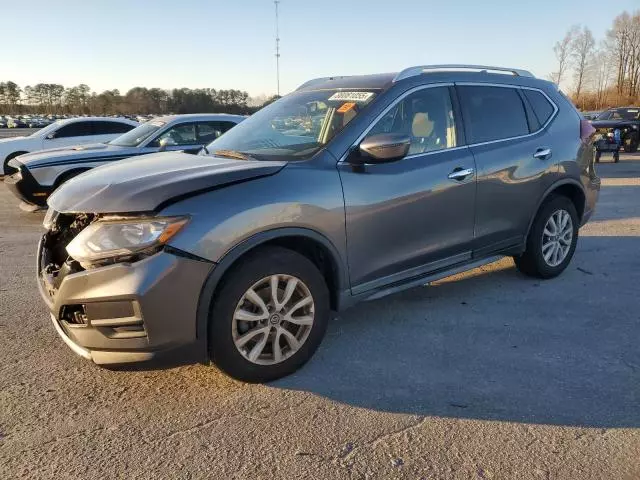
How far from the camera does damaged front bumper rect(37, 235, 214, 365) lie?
2629 millimetres

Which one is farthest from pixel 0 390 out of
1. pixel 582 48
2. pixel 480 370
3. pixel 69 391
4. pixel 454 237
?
pixel 582 48

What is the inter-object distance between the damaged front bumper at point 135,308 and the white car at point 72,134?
998cm

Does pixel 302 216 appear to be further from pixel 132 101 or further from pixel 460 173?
pixel 132 101

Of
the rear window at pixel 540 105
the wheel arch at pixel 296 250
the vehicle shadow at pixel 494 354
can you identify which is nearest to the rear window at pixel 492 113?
the rear window at pixel 540 105

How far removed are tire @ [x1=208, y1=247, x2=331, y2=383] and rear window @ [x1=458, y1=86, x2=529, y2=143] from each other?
6.19 feet

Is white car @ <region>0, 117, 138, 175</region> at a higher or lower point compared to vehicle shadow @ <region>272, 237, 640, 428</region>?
higher

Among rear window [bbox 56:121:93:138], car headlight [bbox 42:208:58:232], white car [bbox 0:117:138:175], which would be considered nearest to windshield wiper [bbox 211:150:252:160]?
car headlight [bbox 42:208:58:232]

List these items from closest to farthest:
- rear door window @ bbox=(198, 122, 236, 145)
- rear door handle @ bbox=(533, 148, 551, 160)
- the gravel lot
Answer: the gravel lot < rear door handle @ bbox=(533, 148, 551, 160) < rear door window @ bbox=(198, 122, 236, 145)

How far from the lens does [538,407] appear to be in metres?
2.86

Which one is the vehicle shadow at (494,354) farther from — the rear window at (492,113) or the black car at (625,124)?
the black car at (625,124)

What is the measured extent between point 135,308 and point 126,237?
0.36 m

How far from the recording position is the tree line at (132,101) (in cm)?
5716

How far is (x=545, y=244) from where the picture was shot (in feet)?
16.0

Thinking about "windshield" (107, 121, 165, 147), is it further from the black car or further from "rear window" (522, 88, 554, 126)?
the black car
